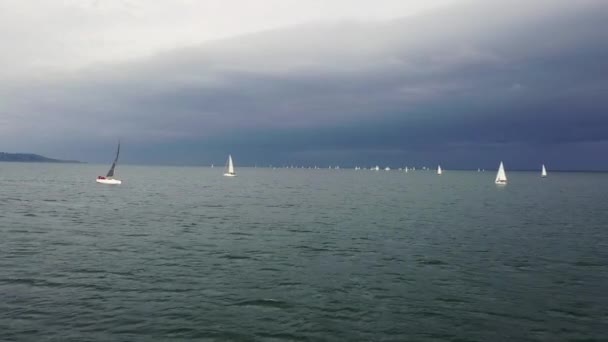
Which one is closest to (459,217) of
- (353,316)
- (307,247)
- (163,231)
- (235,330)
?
(307,247)

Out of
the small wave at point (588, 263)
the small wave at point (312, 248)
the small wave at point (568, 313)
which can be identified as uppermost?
the small wave at point (588, 263)

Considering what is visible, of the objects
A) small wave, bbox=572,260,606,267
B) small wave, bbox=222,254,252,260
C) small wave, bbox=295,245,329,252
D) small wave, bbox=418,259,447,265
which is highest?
small wave, bbox=572,260,606,267

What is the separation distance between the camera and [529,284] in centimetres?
2545

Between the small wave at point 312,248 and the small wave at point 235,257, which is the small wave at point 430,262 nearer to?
the small wave at point 312,248

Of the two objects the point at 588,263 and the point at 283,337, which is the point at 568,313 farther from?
the point at 283,337

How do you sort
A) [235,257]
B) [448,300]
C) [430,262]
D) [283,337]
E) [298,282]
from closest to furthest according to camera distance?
[283,337], [448,300], [298,282], [430,262], [235,257]

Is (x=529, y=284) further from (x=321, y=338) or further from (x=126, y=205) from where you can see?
(x=126, y=205)

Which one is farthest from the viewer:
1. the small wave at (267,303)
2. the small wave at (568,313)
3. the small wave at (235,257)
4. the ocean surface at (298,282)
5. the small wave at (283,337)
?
the small wave at (235,257)

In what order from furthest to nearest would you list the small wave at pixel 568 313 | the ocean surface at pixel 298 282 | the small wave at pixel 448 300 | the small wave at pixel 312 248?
the small wave at pixel 312 248
the small wave at pixel 448 300
the small wave at pixel 568 313
the ocean surface at pixel 298 282

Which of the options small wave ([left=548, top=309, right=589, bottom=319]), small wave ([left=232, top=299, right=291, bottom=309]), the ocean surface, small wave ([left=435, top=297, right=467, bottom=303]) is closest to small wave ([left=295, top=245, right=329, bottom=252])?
the ocean surface

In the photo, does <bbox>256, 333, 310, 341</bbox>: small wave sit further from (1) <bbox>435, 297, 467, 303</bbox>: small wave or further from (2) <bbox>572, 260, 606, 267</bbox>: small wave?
(2) <bbox>572, 260, 606, 267</bbox>: small wave

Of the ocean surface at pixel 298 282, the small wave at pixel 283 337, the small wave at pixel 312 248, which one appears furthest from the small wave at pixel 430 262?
the small wave at pixel 283 337

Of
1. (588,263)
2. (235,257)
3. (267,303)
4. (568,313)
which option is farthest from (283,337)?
(588,263)

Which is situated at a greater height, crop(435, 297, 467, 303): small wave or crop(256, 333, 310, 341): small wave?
crop(435, 297, 467, 303): small wave
